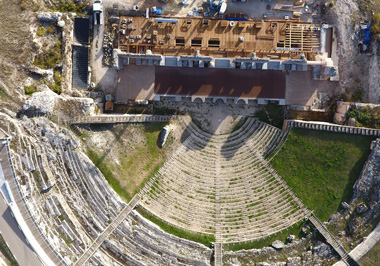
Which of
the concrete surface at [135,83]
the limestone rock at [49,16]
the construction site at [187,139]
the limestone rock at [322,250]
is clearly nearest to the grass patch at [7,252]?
the construction site at [187,139]

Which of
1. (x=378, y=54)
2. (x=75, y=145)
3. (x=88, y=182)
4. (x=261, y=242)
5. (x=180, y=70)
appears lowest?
(x=261, y=242)

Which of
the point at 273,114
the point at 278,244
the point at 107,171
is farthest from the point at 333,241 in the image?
the point at 107,171

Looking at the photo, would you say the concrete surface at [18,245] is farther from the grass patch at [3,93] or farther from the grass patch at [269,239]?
the grass patch at [269,239]

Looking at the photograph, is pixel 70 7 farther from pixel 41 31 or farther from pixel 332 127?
pixel 332 127

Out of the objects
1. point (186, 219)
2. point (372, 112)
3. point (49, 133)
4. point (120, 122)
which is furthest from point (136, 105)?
point (372, 112)

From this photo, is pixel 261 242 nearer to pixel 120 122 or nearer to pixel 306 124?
pixel 306 124

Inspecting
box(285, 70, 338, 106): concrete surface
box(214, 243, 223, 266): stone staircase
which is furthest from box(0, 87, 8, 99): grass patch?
box(285, 70, 338, 106): concrete surface
